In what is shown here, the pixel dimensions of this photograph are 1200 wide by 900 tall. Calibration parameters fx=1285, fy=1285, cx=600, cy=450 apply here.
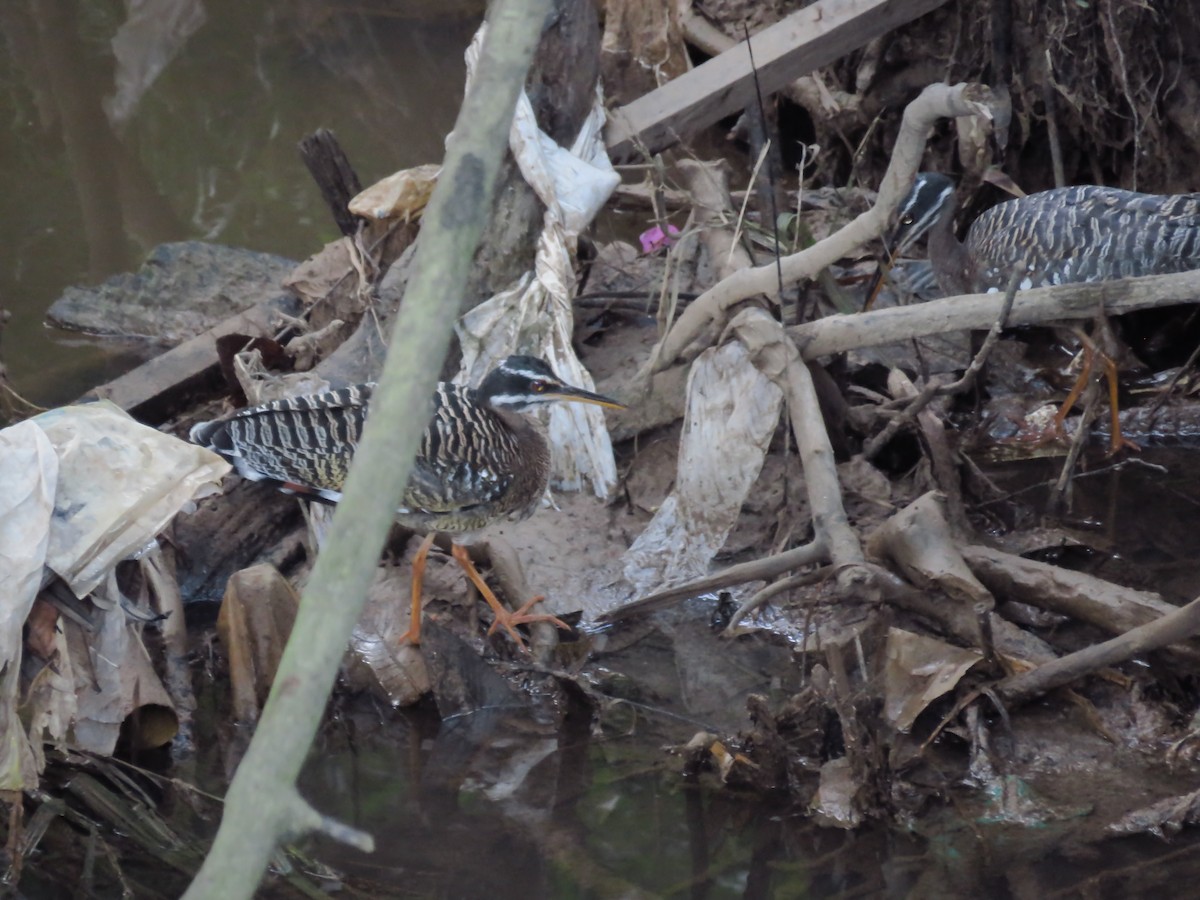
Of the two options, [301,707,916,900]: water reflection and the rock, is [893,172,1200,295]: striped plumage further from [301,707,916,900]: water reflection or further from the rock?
the rock

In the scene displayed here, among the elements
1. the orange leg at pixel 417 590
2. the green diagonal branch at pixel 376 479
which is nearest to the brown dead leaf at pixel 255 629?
the orange leg at pixel 417 590

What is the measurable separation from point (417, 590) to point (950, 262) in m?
3.24

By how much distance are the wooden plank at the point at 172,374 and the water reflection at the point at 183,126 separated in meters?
1.15

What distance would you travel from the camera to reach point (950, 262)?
636 centimetres

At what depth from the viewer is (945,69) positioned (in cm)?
738

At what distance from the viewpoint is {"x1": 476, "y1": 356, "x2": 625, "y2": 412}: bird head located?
4957 millimetres

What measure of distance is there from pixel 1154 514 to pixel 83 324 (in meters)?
6.12

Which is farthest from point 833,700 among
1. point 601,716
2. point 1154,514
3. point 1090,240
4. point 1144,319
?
point 1144,319

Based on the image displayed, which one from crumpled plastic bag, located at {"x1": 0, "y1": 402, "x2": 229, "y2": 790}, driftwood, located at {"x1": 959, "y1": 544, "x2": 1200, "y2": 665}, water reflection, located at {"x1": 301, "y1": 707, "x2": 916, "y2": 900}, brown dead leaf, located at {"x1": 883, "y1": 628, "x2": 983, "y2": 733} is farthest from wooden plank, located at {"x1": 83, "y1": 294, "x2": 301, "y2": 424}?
driftwood, located at {"x1": 959, "y1": 544, "x2": 1200, "y2": 665}

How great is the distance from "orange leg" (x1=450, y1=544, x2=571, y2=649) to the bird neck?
281 centimetres

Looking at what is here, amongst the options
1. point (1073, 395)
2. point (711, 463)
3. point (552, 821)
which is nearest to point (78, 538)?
point (552, 821)

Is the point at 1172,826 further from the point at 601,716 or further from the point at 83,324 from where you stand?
the point at 83,324

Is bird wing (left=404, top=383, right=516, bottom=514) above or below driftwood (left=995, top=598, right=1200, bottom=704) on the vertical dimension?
above

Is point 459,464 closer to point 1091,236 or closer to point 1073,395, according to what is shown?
point 1073,395
